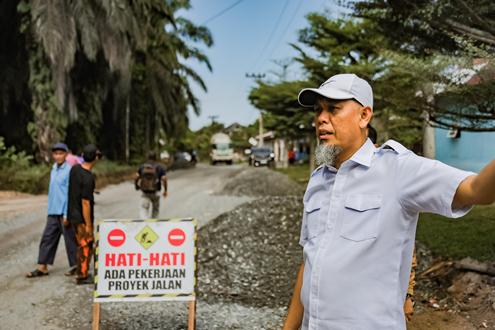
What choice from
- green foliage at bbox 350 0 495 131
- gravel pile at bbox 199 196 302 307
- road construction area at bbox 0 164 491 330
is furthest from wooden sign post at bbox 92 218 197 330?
green foliage at bbox 350 0 495 131

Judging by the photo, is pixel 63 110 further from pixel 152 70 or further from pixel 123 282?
pixel 123 282

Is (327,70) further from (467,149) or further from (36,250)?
(36,250)

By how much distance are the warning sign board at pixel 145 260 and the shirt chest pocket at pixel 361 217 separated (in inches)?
124

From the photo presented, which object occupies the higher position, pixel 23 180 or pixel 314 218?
pixel 314 218

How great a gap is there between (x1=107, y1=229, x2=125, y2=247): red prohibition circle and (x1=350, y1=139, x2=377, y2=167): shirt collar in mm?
3402

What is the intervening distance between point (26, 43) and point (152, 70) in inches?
506

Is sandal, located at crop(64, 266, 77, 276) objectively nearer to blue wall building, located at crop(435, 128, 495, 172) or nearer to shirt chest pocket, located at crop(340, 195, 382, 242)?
shirt chest pocket, located at crop(340, 195, 382, 242)

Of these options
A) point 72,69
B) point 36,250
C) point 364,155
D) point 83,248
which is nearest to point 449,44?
point 83,248

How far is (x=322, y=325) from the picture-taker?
1863 mm

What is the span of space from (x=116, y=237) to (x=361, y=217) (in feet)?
11.4

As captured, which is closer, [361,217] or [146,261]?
[361,217]

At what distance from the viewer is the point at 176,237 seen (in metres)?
4.82

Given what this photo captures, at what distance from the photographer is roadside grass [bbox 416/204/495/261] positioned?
761cm

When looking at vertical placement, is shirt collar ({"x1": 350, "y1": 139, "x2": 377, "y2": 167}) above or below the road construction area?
above
